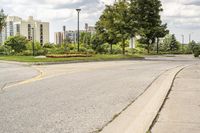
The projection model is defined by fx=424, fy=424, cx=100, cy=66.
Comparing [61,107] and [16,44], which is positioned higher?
[16,44]

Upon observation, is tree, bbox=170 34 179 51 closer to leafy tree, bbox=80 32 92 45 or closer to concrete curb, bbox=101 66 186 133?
leafy tree, bbox=80 32 92 45

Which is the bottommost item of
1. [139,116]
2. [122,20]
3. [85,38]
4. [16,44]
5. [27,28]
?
[139,116]

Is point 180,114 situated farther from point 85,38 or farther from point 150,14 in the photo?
point 85,38

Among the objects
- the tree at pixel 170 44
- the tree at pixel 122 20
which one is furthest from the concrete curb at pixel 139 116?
the tree at pixel 170 44

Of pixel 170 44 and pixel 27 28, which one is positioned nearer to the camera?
pixel 170 44

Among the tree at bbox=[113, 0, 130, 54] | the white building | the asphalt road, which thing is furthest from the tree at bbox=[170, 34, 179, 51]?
the asphalt road

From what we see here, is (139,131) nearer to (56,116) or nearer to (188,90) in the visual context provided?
(56,116)

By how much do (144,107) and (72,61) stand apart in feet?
89.3

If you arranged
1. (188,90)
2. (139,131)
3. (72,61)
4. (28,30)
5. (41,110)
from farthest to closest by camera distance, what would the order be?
(28,30)
(72,61)
(188,90)
(41,110)
(139,131)

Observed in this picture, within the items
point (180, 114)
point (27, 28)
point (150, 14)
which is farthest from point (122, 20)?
point (27, 28)

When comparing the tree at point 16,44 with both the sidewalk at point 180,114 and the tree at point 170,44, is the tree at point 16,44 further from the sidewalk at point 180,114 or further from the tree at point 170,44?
the sidewalk at point 180,114

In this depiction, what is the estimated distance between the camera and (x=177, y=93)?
505 inches

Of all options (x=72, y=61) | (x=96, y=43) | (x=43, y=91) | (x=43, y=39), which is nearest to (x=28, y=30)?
(x=43, y=39)

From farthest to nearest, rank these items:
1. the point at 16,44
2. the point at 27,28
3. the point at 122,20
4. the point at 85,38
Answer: the point at 27,28 < the point at 85,38 < the point at 16,44 < the point at 122,20
